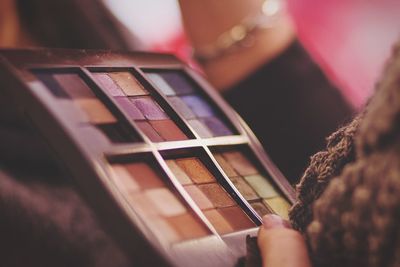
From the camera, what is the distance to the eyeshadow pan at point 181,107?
672 mm

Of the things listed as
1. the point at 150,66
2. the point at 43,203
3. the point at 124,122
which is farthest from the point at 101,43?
the point at 124,122

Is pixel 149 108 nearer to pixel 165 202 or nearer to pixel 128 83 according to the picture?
pixel 128 83

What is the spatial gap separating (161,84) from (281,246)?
0.95ft

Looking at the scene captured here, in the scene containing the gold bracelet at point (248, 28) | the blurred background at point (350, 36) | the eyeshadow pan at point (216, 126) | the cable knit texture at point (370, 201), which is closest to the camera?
the cable knit texture at point (370, 201)

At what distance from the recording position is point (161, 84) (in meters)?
0.69

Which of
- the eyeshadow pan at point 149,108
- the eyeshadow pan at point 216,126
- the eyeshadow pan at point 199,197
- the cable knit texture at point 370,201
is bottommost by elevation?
the cable knit texture at point 370,201

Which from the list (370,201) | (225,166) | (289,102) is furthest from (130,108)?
(289,102)

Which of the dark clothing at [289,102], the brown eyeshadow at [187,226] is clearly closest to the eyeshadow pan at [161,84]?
the brown eyeshadow at [187,226]

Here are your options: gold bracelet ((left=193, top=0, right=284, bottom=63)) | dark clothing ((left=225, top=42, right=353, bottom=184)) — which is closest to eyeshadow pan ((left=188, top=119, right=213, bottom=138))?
dark clothing ((left=225, top=42, right=353, bottom=184))

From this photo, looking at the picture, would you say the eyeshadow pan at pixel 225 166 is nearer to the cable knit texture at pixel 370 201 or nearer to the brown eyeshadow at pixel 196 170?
the brown eyeshadow at pixel 196 170

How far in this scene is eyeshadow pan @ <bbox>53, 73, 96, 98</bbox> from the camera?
20.8 inches

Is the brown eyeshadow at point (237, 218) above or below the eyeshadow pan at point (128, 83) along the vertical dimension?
below

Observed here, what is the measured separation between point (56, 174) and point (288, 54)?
527 mm

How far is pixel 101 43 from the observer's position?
129cm
